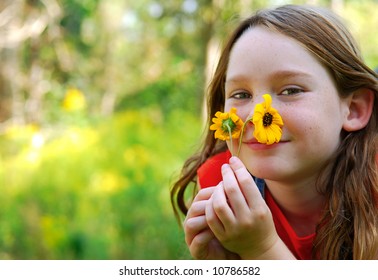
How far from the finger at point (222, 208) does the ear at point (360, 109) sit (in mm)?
366

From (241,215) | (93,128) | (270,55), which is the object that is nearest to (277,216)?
(241,215)

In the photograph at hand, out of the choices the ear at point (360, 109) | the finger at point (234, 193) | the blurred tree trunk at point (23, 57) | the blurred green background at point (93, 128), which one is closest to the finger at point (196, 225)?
the finger at point (234, 193)

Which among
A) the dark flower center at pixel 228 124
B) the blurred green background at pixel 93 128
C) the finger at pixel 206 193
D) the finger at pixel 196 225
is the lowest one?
the finger at pixel 196 225

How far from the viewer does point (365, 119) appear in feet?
3.92

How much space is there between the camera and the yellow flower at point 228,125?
1032mm

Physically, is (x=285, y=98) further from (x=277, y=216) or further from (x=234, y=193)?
(x=277, y=216)

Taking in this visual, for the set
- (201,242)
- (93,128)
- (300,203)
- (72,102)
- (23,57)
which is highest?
(23,57)

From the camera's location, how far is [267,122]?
38.3 inches

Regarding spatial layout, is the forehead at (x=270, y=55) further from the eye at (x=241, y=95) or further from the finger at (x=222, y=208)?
the finger at (x=222, y=208)

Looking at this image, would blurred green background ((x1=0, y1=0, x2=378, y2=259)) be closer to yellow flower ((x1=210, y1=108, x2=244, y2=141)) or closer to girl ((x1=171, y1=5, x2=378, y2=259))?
girl ((x1=171, y1=5, x2=378, y2=259))

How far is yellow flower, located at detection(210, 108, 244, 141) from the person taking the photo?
103cm

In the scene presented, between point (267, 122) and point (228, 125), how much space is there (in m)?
0.09

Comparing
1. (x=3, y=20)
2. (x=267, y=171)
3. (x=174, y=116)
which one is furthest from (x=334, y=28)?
(x=174, y=116)
